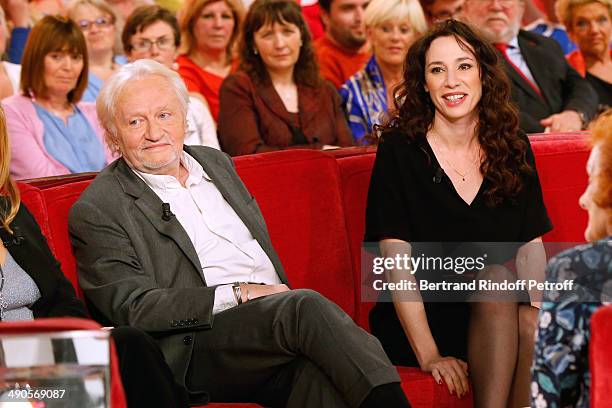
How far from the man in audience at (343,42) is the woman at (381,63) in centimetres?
49

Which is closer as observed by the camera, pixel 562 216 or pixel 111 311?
pixel 111 311

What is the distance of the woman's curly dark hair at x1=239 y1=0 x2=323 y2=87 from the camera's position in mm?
4180

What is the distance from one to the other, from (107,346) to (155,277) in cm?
92

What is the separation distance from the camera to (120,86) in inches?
117

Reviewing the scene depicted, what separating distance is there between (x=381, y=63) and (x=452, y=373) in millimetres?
1800

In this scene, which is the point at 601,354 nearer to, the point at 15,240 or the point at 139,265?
the point at 139,265

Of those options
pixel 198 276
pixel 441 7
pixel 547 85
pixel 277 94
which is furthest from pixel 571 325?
pixel 441 7

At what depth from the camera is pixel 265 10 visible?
422cm

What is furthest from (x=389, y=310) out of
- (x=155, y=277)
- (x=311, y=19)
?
(x=311, y=19)

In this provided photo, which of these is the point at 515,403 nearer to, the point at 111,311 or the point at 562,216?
the point at 562,216

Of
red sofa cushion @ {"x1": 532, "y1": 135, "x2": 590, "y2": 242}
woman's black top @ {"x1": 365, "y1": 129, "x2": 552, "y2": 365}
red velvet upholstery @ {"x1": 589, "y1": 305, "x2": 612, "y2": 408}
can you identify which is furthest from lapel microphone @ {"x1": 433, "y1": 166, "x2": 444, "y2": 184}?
red velvet upholstery @ {"x1": 589, "y1": 305, "x2": 612, "y2": 408}

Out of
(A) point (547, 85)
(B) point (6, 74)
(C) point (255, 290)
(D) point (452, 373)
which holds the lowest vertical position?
(D) point (452, 373)

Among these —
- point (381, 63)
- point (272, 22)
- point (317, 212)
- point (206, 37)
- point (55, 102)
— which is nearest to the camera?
point (317, 212)

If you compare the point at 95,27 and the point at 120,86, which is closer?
the point at 120,86
